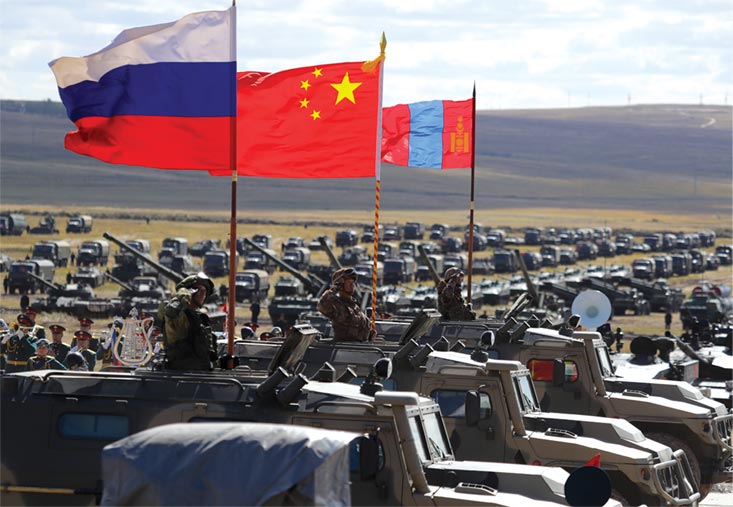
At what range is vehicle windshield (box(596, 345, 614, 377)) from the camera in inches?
738

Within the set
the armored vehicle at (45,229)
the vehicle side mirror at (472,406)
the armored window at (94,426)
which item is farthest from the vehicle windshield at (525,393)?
the armored vehicle at (45,229)

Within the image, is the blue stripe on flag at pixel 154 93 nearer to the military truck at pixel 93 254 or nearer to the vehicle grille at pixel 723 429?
the vehicle grille at pixel 723 429

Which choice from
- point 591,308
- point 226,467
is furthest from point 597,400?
point 226,467

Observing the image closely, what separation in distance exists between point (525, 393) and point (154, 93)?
480cm

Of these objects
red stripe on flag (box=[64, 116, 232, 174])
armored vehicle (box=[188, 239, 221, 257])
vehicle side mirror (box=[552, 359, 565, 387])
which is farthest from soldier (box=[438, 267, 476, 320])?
armored vehicle (box=[188, 239, 221, 257])

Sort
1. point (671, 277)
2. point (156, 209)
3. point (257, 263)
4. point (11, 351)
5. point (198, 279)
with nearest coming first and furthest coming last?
point (198, 279) → point (11, 351) → point (257, 263) → point (671, 277) → point (156, 209)

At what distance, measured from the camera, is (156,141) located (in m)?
14.5

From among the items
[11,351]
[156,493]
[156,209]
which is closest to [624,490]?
[156,493]

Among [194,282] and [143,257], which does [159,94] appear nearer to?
[194,282]

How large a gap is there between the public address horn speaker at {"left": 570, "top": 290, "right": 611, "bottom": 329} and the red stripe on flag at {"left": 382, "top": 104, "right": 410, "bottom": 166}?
4.72 metres

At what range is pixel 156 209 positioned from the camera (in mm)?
156125

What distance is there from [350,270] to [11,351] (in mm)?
7735

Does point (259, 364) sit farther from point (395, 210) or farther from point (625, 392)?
point (395, 210)

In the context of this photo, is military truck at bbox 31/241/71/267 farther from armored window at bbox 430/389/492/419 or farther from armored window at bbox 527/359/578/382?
armored window at bbox 430/389/492/419
